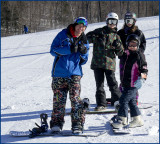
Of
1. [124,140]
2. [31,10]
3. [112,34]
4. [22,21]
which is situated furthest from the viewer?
[31,10]

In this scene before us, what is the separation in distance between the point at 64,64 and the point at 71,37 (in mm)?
391

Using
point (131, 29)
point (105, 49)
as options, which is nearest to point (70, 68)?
point (105, 49)

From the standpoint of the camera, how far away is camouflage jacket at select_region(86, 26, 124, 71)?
425 centimetres

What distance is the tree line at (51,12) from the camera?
154ft

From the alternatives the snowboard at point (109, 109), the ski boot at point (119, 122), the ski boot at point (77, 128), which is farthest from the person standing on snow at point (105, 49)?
the ski boot at point (77, 128)

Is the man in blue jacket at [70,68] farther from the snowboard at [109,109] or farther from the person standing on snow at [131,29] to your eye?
the person standing on snow at [131,29]

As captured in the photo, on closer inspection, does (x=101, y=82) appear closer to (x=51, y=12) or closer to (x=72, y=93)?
(x=72, y=93)

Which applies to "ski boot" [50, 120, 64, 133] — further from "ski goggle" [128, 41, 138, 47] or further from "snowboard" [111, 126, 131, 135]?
"ski goggle" [128, 41, 138, 47]

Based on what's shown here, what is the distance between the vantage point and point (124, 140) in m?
3.08

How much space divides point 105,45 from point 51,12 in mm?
57818

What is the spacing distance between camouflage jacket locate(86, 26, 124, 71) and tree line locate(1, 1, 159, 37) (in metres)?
44.6

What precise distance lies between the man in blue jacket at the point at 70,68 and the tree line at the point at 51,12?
45.4 m

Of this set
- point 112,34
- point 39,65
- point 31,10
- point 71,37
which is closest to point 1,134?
point 71,37

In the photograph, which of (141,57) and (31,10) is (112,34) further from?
(31,10)
